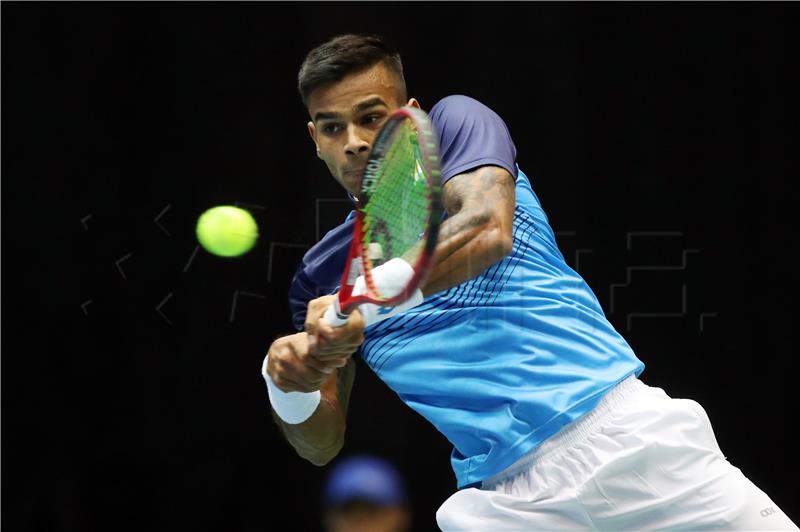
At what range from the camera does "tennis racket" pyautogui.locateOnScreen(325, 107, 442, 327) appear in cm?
123

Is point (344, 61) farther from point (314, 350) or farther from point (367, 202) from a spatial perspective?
point (314, 350)

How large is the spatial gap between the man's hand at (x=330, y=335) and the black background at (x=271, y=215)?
1.32 meters

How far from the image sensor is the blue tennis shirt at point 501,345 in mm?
1542

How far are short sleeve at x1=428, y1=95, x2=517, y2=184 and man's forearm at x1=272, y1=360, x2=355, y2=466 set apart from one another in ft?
1.78

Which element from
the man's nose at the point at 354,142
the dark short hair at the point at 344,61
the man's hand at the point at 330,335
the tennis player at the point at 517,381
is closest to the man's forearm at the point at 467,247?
the tennis player at the point at 517,381

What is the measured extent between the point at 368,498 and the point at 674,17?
141cm

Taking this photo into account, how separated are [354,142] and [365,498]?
120cm

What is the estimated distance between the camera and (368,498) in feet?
8.81

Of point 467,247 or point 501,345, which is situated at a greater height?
point 467,247

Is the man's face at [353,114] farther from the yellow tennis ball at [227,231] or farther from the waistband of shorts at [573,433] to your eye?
the yellow tennis ball at [227,231]

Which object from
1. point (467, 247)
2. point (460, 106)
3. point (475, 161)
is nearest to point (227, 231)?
point (460, 106)

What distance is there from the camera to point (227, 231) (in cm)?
278

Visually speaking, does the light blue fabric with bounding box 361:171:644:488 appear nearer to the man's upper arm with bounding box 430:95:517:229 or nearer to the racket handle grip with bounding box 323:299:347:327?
the man's upper arm with bounding box 430:95:517:229

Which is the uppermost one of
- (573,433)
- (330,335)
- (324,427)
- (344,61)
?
(344,61)
